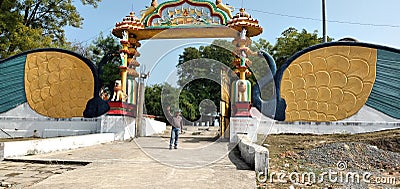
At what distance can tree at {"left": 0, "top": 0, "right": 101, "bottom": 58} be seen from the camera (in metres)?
14.2

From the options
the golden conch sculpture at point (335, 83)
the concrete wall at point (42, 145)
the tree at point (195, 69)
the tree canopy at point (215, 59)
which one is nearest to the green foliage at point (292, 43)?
the tree canopy at point (215, 59)

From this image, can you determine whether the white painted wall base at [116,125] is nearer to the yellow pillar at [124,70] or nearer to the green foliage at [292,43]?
the yellow pillar at [124,70]

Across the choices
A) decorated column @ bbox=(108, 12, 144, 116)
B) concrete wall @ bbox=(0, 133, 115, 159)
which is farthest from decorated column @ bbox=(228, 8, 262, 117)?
concrete wall @ bbox=(0, 133, 115, 159)

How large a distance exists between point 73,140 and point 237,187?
16.7 ft

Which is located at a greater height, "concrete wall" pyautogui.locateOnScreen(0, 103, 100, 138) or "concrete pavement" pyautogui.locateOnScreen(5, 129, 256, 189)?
"concrete wall" pyautogui.locateOnScreen(0, 103, 100, 138)

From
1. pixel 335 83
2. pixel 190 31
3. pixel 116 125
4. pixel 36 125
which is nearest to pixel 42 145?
pixel 116 125

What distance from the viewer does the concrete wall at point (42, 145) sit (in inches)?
221

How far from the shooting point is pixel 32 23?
16844 millimetres

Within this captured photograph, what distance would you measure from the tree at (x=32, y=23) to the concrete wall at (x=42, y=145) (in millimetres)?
8354

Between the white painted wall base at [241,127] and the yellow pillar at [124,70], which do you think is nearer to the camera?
the white painted wall base at [241,127]

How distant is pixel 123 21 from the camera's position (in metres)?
11.0

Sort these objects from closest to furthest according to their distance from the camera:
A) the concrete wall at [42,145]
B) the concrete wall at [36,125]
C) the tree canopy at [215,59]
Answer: the concrete wall at [42,145], the tree canopy at [215,59], the concrete wall at [36,125]

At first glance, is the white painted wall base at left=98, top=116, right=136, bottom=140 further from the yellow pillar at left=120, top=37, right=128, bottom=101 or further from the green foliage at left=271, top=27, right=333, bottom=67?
the green foliage at left=271, top=27, right=333, bottom=67

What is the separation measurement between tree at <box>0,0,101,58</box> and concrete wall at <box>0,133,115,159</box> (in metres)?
8.35
